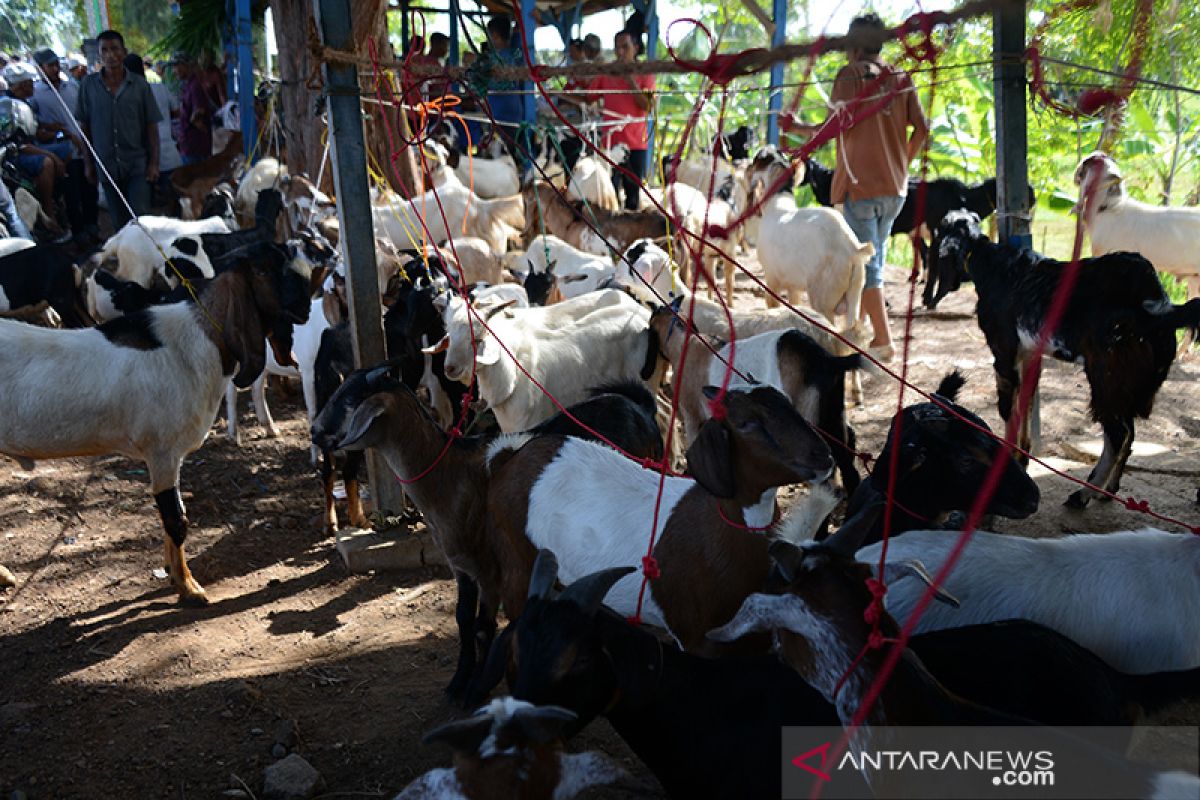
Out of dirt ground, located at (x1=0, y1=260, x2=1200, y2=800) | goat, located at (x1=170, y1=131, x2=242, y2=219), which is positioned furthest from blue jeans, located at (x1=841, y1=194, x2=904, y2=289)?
goat, located at (x1=170, y1=131, x2=242, y2=219)

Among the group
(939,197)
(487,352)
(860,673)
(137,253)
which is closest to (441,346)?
(487,352)

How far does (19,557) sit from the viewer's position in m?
5.35

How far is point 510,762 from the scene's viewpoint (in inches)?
88.8

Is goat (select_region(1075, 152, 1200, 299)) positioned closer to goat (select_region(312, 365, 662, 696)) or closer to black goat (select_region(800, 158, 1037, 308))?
black goat (select_region(800, 158, 1037, 308))

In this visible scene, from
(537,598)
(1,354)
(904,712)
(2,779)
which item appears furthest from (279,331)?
(904,712)

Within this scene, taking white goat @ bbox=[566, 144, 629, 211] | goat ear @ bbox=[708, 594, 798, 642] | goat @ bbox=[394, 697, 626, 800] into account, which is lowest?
goat @ bbox=[394, 697, 626, 800]

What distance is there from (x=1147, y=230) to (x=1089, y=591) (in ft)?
22.8

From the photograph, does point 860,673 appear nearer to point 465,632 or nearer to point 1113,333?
point 465,632

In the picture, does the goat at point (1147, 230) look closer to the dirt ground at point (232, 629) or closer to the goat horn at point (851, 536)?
the dirt ground at point (232, 629)

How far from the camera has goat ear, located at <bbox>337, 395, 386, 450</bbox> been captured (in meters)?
3.90

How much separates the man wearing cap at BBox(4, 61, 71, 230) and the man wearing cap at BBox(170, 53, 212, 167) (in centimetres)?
197

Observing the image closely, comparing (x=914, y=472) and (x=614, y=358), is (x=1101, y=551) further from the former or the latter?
(x=614, y=358)

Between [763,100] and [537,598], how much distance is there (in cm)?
1414

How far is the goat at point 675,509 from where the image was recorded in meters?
3.11
